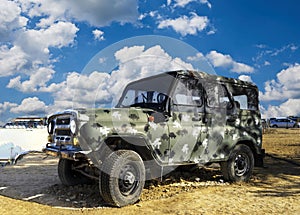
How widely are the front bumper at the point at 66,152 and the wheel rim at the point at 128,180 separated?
Answer: 75 centimetres

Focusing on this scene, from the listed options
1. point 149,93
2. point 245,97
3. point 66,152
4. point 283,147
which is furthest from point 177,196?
point 283,147

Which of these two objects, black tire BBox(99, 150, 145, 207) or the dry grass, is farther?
the dry grass

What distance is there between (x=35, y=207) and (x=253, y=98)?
18.2 ft

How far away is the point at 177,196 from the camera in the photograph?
5.70 meters

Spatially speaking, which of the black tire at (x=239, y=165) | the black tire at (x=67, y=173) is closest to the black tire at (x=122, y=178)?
the black tire at (x=67, y=173)

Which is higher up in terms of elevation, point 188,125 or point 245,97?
point 245,97

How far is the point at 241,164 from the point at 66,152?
4.21 meters

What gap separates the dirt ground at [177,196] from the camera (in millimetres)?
4969

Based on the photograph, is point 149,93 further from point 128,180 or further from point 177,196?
point 177,196

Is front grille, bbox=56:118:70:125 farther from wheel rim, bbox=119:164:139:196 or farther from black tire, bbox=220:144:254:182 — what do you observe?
black tire, bbox=220:144:254:182

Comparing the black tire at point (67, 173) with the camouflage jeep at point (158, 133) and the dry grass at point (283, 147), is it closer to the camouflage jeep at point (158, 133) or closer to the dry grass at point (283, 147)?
the camouflage jeep at point (158, 133)

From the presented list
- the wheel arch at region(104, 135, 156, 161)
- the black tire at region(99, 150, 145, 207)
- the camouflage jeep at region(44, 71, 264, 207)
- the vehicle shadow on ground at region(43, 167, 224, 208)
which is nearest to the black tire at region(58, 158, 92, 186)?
the camouflage jeep at region(44, 71, 264, 207)

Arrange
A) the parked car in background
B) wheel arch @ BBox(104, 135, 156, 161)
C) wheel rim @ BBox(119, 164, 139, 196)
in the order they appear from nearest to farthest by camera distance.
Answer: wheel rim @ BBox(119, 164, 139, 196), wheel arch @ BBox(104, 135, 156, 161), the parked car in background

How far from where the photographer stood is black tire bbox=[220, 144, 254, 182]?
6.82 m
